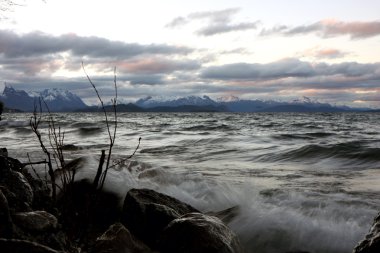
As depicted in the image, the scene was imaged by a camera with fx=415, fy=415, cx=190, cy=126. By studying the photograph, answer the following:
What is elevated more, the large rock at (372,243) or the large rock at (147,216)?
the large rock at (372,243)

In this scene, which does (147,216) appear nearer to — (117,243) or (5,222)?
(117,243)

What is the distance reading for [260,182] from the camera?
10.2 metres

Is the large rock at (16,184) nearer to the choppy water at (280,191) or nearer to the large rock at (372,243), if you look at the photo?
the choppy water at (280,191)

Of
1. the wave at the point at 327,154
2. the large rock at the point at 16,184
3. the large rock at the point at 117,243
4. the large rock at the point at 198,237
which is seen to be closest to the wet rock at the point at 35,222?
the large rock at the point at 117,243

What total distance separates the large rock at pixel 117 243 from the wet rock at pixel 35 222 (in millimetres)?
742

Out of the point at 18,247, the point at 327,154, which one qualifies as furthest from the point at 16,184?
the point at 327,154

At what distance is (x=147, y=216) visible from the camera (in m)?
5.63

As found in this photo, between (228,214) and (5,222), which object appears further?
(228,214)

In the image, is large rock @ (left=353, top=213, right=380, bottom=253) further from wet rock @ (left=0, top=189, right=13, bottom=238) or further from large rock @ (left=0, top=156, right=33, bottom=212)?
large rock @ (left=0, top=156, right=33, bottom=212)

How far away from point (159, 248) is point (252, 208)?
10.7 ft

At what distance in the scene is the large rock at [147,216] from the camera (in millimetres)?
5559

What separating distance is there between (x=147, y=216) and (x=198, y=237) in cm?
127

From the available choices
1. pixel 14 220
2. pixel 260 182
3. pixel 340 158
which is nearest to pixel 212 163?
pixel 260 182

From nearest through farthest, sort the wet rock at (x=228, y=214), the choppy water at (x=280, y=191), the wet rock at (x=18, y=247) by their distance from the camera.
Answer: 1. the wet rock at (x=18, y=247)
2. the choppy water at (x=280, y=191)
3. the wet rock at (x=228, y=214)
